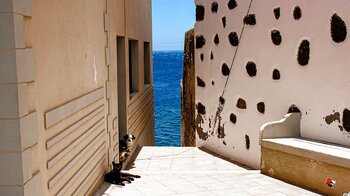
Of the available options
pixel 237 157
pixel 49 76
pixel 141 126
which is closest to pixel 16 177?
pixel 49 76

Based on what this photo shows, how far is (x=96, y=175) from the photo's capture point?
575cm

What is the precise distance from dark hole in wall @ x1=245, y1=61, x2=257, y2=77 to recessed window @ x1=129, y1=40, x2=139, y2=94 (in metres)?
3.76

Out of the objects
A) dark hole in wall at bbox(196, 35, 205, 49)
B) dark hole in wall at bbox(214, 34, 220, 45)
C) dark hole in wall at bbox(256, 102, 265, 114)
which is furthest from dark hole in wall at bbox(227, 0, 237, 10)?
dark hole in wall at bbox(256, 102, 265, 114)

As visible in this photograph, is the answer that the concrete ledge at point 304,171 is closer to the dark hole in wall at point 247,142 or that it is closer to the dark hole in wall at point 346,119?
the dark hole in wall at point 346,119

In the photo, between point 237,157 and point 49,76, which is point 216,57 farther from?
point 49,76

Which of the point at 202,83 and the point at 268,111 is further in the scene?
the point at 202,83

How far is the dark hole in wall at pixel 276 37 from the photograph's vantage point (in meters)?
6.96

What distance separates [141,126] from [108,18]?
508 centimetres

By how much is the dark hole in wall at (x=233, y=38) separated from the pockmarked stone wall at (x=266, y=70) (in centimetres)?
2

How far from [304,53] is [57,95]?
12.8ft

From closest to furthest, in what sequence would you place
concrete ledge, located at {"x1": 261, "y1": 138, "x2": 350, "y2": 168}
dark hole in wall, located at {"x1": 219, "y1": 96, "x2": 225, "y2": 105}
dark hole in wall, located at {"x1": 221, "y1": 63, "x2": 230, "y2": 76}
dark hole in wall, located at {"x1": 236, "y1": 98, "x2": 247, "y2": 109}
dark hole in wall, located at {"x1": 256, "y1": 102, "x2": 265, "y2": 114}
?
concrete ledge, located at {"x1": 261, "y1": 138, "x2": 350, "y2": 168} < dark hole in wall, located at {"x1": 256, "y1": 102, "x2": 265, "y2": 114} < dark hole in wall, located at {"x1": 236, "y1": 98, "x2": 247, "y2": 109} < dark hole in wall, located at {"x1": 221, "y1": 63, "x2": 230, "y2": 76} < dark hole in wall, located at {"x1": 219, "y1": 96, "x2": 225, "y2": 105}

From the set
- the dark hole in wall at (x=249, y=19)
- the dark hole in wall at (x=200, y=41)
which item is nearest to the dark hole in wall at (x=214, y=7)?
the dark hole in wall at (x=200, y=41)

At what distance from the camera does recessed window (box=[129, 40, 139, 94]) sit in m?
10.8

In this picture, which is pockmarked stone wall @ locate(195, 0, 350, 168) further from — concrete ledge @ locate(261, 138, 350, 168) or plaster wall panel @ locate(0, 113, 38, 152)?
plaster wall panel @ locate(0, 113, 38, 152)
